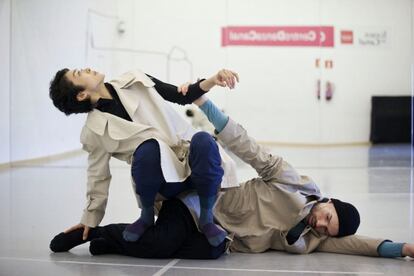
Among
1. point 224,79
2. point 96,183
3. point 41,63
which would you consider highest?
point 41,63

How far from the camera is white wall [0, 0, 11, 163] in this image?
6.29 m

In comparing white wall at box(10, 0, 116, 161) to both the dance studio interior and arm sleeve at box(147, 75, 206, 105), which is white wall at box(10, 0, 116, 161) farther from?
arm sleeve at box(147, 75, 206, 105)

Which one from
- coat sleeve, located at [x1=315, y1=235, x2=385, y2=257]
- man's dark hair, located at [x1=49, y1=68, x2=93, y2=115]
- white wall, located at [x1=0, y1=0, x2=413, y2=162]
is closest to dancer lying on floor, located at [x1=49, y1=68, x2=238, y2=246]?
man's dark hair, located at [x1=49, y1=68, x2=93, y2=115]

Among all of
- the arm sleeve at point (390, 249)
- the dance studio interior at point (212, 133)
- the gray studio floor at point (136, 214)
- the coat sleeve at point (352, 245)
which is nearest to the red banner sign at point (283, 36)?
the dance studio interior at point (212, 133)

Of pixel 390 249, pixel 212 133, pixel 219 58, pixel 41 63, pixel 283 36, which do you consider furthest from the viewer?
pixel 283 36

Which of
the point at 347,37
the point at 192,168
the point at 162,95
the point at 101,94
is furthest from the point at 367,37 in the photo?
the point at 192,168

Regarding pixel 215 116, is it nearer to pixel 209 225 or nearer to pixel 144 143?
pixel 144 143

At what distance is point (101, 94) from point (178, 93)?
0.32 m

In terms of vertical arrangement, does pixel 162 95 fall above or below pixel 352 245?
above

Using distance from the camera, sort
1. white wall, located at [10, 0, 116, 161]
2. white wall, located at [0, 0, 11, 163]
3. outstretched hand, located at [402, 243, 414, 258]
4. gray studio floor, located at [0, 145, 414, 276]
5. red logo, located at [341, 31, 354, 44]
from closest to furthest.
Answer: gray studio floor, located at [0, 145, 414, 276] < outstretched hand, located at [402, 243, 414, 258] < white wall, located at [0, 0, 11, 163] < white wall, located at [10, 0, 116, 161] < red logo, located at [341, 31, 354, 44]

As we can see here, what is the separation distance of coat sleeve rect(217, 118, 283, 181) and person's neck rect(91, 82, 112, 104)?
48 cm

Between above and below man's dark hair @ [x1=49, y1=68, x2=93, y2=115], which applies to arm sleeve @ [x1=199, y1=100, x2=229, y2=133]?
below

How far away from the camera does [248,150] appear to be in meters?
2.57

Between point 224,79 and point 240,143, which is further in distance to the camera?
point 240,143
